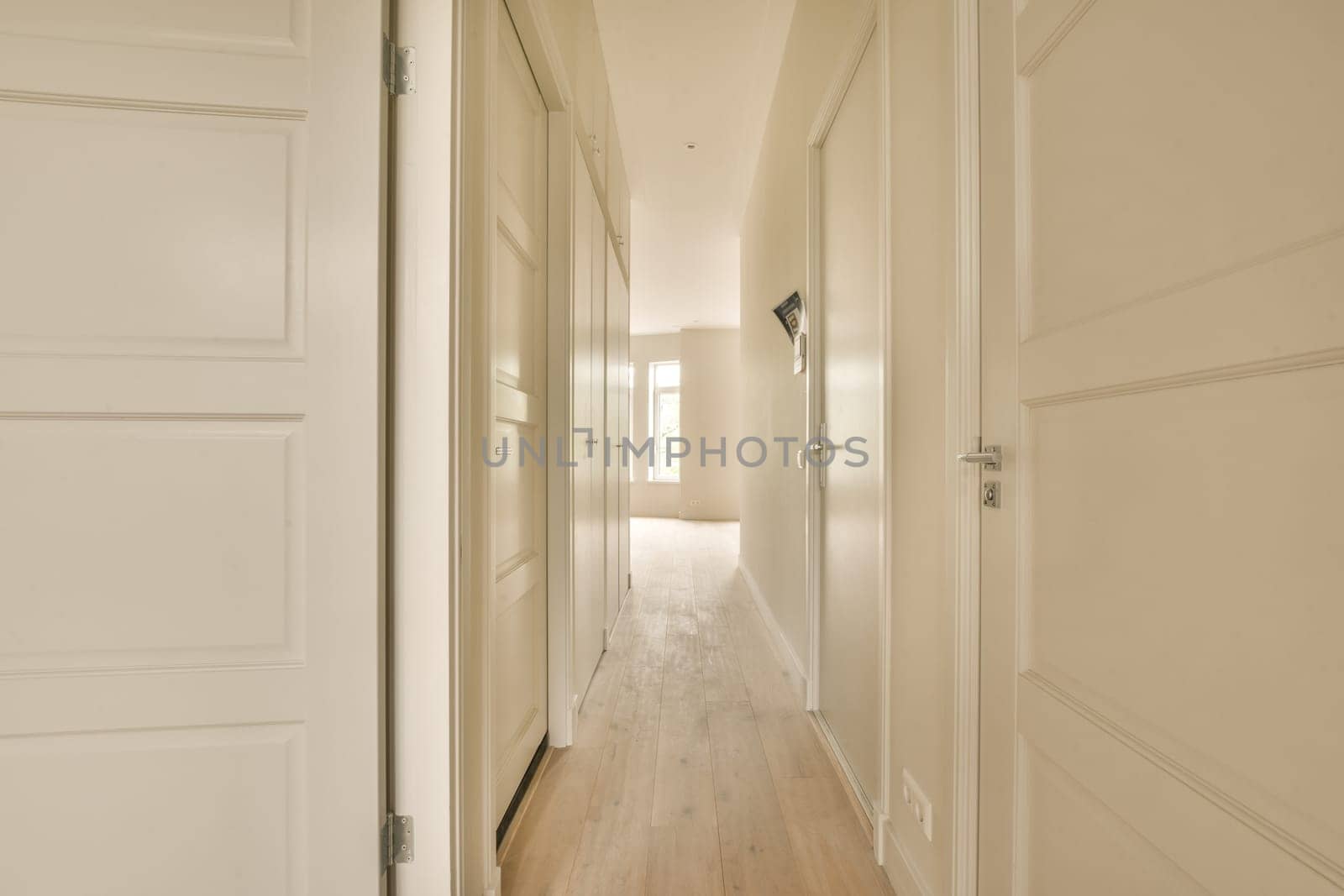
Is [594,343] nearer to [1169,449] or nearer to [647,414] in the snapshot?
[1169,449]

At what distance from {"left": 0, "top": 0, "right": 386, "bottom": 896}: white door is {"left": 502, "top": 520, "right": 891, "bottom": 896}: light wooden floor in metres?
0.60

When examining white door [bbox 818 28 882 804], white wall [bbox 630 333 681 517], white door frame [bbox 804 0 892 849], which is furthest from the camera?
white wall [bbox 630 333 681 517]

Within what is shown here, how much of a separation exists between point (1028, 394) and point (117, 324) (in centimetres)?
150

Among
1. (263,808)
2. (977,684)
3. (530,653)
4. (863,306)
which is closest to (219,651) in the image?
(263,808)

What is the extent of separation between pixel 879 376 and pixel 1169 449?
999 mm

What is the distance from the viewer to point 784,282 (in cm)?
312

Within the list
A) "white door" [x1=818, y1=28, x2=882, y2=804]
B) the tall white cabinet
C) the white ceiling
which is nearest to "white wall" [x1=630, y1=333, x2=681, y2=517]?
the white ceiling

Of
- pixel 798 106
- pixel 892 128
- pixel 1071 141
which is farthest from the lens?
pixel 798 106

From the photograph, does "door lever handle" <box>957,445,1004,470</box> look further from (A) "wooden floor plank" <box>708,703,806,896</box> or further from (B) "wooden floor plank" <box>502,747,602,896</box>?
(B) "wooden floor plank" <box>502,747,602,896</box>

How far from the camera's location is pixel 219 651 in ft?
3.56

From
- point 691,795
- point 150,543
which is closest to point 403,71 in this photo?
point 150,543

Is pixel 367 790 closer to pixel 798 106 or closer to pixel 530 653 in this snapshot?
pixel 530 653

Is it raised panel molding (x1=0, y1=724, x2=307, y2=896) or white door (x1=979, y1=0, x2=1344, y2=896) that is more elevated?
white door (x1=979, y1=0, x2=1344, y2=896)

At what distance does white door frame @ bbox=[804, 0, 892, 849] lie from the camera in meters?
1.53
